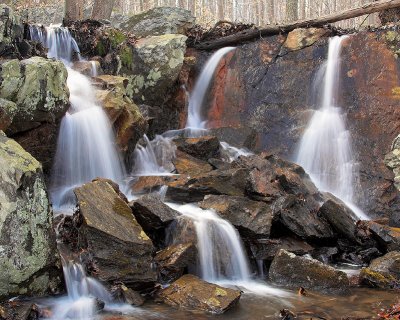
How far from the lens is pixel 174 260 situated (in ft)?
19.2

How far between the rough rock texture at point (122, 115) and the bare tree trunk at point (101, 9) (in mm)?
4763

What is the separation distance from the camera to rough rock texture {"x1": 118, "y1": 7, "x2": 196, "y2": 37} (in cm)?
1294

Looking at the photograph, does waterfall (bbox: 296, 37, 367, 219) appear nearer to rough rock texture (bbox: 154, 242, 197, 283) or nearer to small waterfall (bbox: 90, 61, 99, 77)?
rough rock texture (bbox: 154, 242, 197, 283)

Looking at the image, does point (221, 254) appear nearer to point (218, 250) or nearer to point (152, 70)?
point (218, 250)

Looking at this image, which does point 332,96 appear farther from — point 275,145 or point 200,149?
point 200,149

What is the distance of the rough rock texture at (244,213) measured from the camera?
→ 6898 millimetres

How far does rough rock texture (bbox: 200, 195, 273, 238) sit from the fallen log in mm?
6015

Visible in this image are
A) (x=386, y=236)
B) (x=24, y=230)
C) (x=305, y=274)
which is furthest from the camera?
(x=386, y=236)

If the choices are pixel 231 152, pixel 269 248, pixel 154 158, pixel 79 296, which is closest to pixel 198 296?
pixel 79 296

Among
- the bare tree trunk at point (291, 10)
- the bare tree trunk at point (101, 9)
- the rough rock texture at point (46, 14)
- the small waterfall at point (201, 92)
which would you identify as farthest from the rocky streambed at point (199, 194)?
the rough rock texture at point (46, 14)

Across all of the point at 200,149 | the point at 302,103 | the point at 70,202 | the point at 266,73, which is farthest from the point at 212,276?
the point at 266,73

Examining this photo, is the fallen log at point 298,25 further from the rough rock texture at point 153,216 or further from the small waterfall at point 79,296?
the small waterfall at point 79,296

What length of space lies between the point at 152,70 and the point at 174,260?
6.25 meters

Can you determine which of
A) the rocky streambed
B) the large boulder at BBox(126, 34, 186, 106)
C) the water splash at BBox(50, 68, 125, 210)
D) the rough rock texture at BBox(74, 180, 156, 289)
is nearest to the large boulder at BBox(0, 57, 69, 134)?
the rocky streambed
